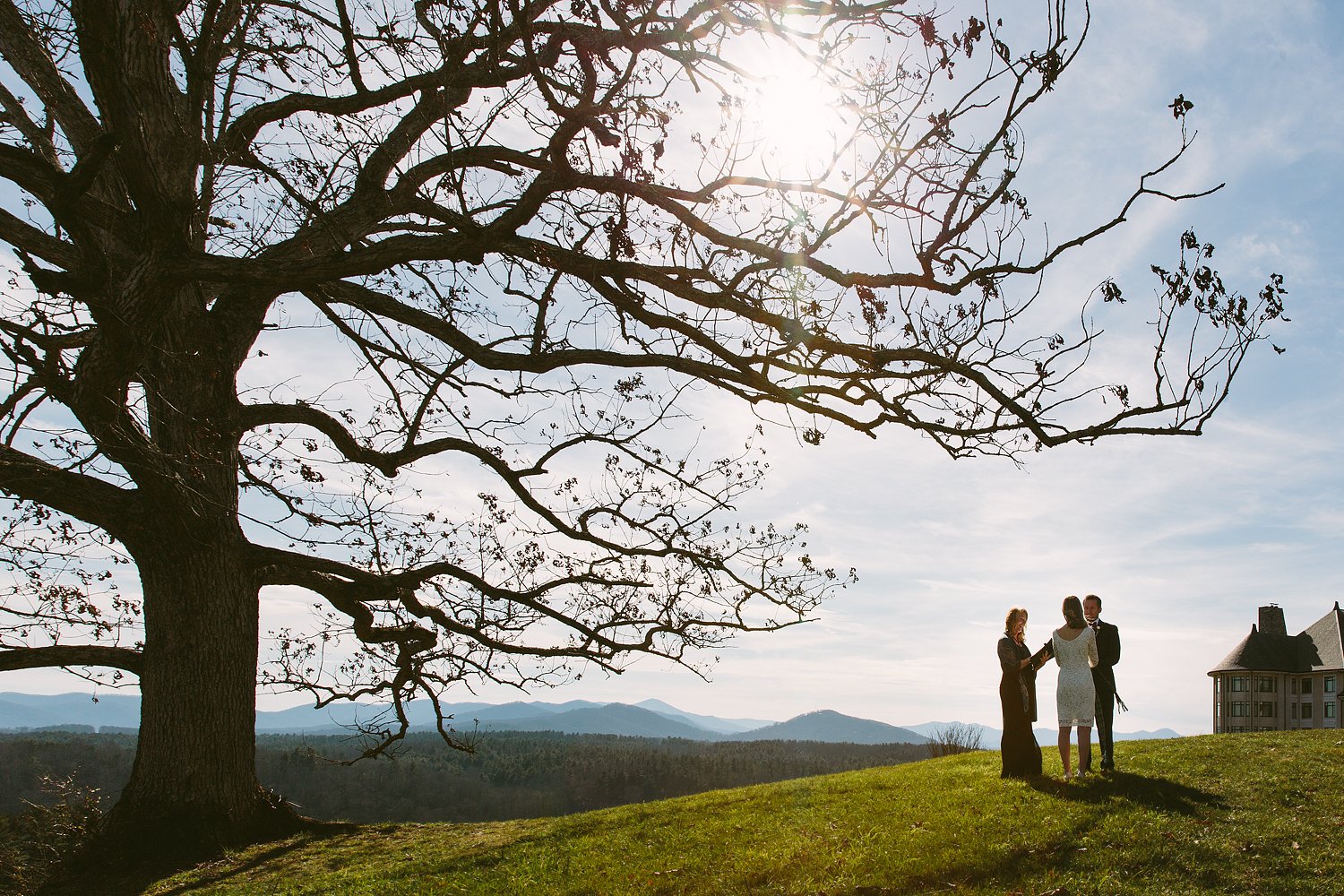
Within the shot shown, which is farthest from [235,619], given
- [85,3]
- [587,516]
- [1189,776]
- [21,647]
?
[1189,776]

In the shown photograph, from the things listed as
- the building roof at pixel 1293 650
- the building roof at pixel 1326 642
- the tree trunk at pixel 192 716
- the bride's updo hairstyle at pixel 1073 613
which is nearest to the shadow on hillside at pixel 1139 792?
the bride's updo hairstyle at pixel 1073 613

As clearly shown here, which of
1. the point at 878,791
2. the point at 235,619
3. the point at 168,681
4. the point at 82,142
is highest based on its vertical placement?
the point at 82,142

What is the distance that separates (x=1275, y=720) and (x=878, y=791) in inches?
2233

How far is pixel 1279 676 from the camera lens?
187 feet

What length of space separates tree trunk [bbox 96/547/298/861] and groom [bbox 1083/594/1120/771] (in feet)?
43.1

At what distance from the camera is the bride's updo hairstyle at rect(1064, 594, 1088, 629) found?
12.9m

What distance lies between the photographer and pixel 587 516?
48.5ft

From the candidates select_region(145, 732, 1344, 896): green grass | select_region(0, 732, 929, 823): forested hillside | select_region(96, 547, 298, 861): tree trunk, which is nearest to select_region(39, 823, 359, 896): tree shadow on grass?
select_region(145, 732, 1344, 896): green grass

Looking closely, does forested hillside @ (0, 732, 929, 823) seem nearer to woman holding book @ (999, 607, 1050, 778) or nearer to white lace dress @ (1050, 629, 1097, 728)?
woman holding book @ (999, 607, 1050, 778)

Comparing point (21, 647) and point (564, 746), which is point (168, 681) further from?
point (564, 746)

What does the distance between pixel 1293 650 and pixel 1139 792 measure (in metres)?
59.9

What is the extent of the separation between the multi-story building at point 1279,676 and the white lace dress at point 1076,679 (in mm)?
51688

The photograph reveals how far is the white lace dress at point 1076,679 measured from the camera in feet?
41.6

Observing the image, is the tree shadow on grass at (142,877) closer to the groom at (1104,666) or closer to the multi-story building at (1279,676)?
the groom at (1104,666)
